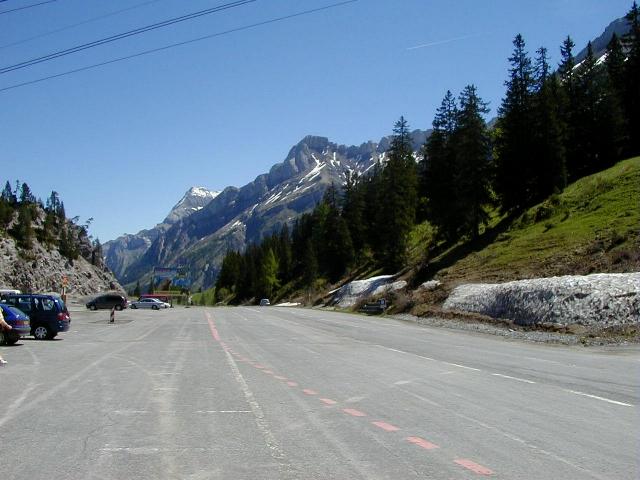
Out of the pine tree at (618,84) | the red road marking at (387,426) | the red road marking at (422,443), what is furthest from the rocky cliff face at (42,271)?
the red road marking at (422,443)

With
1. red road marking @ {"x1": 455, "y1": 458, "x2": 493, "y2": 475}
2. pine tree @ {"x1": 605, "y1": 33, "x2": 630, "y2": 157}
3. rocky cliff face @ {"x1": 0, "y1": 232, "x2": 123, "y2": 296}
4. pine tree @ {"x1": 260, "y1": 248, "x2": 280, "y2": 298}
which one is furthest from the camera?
pine tree @ {"x1": 260, "y1": 248, "x2": 280, "y2": 298}

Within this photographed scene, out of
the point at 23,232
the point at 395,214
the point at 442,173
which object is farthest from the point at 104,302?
the point at 23,232

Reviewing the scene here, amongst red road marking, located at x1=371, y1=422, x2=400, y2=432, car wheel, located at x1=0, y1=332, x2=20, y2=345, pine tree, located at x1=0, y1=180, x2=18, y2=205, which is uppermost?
pine tree, located at x1=0, y1=180, x2=18, y2=205

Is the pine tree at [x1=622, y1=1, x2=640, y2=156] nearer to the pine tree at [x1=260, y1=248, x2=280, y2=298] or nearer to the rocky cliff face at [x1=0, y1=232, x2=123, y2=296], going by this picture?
the pine tree at [x1=260, y1=248, x2=280, y2=298]

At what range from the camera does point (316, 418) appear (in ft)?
28.2

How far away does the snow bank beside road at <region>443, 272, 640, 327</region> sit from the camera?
26672mm

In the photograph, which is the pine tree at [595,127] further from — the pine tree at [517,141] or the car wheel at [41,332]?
the car wheel at [41,332]

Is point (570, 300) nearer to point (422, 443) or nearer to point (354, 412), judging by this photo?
point (354, 412)

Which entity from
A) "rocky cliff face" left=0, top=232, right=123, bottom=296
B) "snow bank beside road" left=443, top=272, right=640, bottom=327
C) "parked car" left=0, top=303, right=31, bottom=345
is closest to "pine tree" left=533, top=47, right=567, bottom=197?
"snow bank beside road" left=443, top=272, right=640, bottom=327

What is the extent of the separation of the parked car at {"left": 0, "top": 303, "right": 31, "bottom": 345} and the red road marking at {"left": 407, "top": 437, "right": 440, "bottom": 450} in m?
18.5

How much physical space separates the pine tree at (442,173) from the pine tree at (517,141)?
5.05 m

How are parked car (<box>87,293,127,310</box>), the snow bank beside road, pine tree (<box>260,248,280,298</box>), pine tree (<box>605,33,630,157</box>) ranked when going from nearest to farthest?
the snow bank beside road, pine tree (<box>605,33,630,157</box>), parked car (<box>87,293,127,310</box>), pine tree (<box>260,248,280,298</box>)

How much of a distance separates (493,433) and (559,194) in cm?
5261

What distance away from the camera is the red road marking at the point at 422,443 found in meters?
6.89
